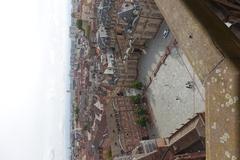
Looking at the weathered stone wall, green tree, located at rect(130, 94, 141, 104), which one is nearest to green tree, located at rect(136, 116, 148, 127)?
green tree, located at rect(130, 94, 141, 104)

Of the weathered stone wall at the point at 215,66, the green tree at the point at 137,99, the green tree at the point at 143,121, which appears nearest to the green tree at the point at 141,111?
the green tree at the point at 143,121

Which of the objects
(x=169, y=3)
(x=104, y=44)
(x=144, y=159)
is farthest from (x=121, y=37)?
(x=169, y=3)

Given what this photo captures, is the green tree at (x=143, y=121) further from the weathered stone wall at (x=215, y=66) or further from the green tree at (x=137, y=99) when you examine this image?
the weathered stone wall at (x=215, y=66)

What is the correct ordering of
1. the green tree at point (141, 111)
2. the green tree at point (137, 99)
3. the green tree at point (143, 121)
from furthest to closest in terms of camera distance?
the green tree at point (137, 99)
the green tree at point (141, 111)
the green tree at point (143, 121)

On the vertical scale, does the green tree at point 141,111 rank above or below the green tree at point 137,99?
below

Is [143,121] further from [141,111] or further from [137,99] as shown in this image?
[137,99]

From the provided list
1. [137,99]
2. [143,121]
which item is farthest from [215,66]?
[137,99]

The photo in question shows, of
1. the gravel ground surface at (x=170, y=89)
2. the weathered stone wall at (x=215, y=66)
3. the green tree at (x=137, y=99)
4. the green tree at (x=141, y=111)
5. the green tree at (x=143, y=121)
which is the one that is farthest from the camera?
the green tree at (x=137, y=99)

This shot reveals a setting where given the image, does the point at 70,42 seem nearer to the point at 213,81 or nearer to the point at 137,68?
the point at 137,68

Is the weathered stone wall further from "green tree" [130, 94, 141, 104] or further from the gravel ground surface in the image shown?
"green tree" [130, 94, 141, 104]

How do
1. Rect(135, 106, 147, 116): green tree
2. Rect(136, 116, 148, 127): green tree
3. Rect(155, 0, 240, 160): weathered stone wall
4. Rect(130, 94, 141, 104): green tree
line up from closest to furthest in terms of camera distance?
Rect(155, 0, 240, 160): weathered stone wall < Rect(136, 116, 148, 127): green tree < Rect(135, 106, 147, 116): green tree < Rect(130, 94, 141, 104): green tree

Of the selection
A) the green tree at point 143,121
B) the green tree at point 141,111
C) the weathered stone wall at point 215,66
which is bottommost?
the weathered stone wall at point 215,66
